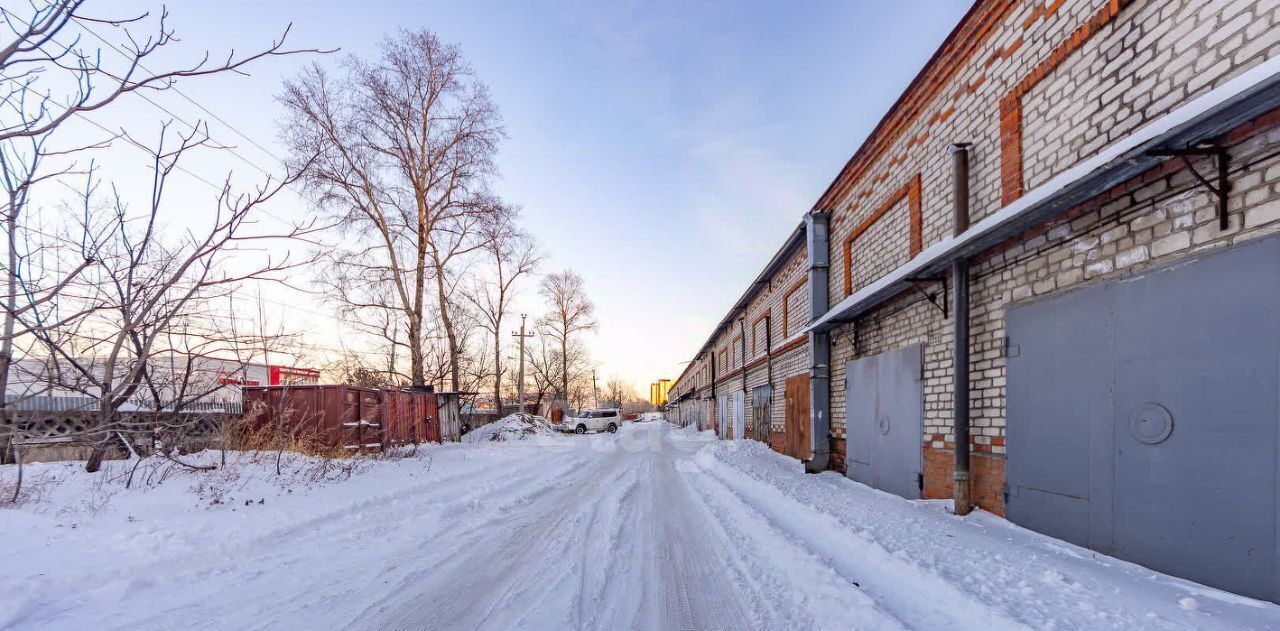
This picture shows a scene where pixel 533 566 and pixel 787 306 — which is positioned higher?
pixel 787 306

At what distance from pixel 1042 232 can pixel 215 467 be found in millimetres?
10685

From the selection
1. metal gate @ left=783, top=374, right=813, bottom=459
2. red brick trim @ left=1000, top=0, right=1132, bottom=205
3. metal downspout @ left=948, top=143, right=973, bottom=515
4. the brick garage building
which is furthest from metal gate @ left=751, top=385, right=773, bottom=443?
red brick trim @ left=1000, top=0, right=1132, bottom=205

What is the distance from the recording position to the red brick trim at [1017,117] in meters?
5.14

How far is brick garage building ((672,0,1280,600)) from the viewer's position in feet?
11.0

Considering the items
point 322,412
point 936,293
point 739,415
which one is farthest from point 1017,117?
point 739,415

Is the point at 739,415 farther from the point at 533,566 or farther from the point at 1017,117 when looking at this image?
the point at 533,566

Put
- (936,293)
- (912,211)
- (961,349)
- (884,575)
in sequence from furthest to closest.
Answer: (912,211) → (936,293) → (961,349) → (884,575)

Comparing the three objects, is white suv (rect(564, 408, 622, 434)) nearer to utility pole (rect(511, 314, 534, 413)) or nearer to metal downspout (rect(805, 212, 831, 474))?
utility pole (rect(511, 314, 534, 413))

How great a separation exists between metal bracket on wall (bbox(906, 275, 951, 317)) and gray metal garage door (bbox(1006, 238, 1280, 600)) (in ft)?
5.63

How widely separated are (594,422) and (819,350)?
28396 mm

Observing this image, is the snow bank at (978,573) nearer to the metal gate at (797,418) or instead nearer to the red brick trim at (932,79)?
the metal gate at (797,418)

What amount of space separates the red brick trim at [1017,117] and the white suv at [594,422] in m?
33.4

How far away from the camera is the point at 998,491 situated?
5855 mm

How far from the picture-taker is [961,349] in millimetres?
6391
